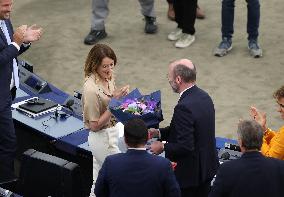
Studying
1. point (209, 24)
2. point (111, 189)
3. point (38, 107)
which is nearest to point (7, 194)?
point (111, 189)

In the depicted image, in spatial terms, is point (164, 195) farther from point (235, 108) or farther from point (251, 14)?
point (251, 14)

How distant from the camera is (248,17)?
8.69 m

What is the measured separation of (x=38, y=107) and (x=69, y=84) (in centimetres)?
195

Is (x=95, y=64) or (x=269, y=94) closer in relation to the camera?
(x=95, y=64)

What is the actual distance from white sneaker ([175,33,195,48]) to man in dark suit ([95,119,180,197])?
508 cm

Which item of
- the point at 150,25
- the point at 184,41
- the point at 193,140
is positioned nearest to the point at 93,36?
the point at 150,25

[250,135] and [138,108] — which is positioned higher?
[250,135]

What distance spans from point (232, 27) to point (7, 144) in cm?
403

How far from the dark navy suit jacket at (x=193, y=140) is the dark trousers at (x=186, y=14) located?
13.7 ft

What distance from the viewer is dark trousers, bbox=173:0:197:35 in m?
9.05

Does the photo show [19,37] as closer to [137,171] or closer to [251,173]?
[137,171]

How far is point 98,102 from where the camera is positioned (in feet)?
17.7

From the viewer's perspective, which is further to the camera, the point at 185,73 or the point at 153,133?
the point at 153,133

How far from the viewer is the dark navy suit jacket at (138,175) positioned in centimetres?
434
